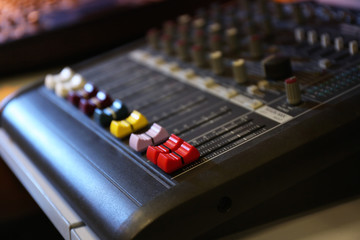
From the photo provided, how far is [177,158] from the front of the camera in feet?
2.17

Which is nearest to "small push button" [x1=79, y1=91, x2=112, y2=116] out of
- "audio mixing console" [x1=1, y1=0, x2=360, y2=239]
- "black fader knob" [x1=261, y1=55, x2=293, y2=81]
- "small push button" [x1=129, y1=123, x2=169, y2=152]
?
"audio mixing console" [x1=1, y1=0, x2=360, y2=239]

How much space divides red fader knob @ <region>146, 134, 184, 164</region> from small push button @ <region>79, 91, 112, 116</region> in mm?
230

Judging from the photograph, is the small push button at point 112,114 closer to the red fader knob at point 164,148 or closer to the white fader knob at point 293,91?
the red fader knob at point 164,148

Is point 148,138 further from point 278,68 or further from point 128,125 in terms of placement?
point 278,68

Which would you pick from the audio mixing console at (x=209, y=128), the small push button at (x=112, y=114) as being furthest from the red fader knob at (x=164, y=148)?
the small push button at (x=112, y=114)

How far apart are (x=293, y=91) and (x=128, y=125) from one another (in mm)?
277

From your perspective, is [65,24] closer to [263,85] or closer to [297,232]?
[263,85]

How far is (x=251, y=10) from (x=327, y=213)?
0.67m

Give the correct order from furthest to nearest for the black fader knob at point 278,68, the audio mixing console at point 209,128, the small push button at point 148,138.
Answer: the black fader knob at point 278,68 < the small push button at point 148,138 < the audio mixing console at point 209,128

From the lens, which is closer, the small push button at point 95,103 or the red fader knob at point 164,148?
the red fader knob at point 164,148

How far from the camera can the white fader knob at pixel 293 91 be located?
2.45ft

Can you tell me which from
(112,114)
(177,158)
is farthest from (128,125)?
(177,158)

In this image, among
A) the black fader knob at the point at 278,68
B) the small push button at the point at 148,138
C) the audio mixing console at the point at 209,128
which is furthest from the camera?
the black fader knob at the point at 278,68

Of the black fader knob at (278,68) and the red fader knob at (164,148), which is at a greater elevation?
the black fader knob at (278,68)
